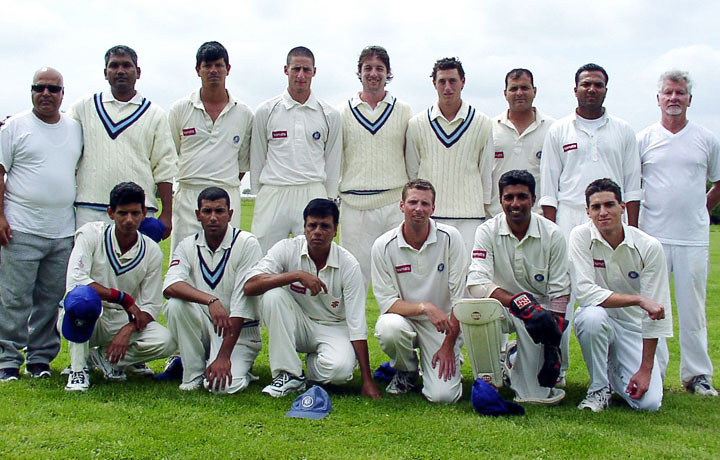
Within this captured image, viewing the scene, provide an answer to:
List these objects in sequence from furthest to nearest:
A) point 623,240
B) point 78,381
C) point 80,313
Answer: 1. point 623,240
2. point 78,381
3. point 80,313

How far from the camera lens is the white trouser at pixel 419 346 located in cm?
549

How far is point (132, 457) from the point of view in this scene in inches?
154

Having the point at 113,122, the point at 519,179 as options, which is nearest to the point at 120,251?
the point at 113,122

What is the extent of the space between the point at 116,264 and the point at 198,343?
1.00 m

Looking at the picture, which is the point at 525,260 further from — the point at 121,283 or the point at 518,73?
the point at 121,283

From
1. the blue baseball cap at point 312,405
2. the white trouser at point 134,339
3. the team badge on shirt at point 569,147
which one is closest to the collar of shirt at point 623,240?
the team badge on shirt at point 569,147

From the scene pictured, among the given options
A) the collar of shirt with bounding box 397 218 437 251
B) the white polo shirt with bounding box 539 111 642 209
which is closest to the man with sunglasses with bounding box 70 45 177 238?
the collar of shirt with bounding box 397 218 437 251

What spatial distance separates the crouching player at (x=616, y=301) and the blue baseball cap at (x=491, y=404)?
654mm

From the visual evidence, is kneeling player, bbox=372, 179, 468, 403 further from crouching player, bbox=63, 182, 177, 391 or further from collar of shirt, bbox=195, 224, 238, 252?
crouching player, bbox=63, 182, 177, 391

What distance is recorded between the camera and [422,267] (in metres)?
5.93

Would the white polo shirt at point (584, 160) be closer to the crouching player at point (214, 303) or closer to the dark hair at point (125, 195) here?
the crouching player at point (214, 303)

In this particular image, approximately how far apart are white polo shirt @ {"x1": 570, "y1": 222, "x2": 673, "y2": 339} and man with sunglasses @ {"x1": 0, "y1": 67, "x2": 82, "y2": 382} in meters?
4.47

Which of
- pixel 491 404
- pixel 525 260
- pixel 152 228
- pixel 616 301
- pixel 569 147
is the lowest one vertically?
pixel 491 404

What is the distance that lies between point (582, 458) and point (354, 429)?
145 cm
